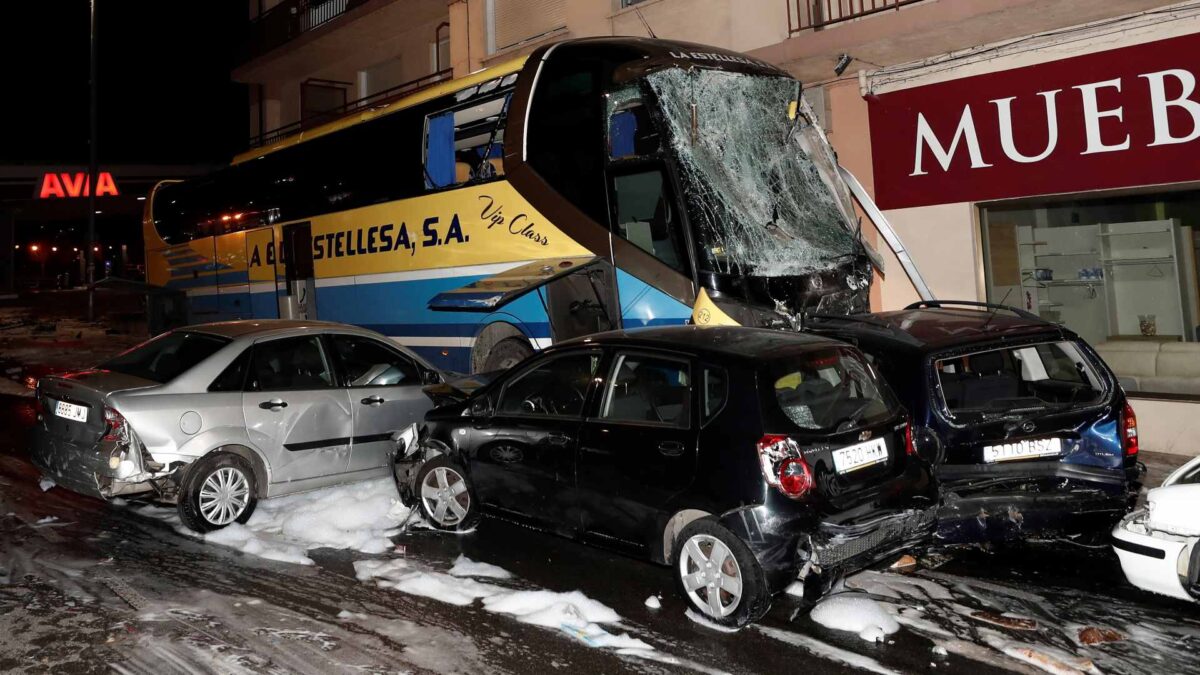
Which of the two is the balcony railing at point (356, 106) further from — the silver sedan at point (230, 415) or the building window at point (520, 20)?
the silver sedan at point (230, 415)

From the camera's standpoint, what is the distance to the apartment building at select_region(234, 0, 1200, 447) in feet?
29.7

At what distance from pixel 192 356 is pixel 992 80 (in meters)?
8.94

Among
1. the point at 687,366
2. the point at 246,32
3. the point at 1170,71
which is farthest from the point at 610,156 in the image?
the point at 246,32

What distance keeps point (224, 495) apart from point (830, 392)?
4488 mm

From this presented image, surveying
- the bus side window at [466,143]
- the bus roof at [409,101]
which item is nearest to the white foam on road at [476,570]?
the bus side window at [466,143]

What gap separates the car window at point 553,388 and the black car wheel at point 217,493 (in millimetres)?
2171

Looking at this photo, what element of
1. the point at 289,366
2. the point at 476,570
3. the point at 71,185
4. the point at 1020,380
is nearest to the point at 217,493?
the point at 289,366

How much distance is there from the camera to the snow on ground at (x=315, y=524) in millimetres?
6094

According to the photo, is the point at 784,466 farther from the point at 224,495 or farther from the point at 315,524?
the point at 224,495

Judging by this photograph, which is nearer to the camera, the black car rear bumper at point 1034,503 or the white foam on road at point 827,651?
the white foam on road at point 827,651

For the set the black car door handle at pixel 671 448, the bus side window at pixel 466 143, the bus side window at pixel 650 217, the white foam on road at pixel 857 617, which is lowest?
the white foam on road at pixel 857 617

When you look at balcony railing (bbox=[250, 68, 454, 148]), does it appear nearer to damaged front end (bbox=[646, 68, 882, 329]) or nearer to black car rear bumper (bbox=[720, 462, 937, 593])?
damaged front end (bbox=[646, 68, 882, 329])

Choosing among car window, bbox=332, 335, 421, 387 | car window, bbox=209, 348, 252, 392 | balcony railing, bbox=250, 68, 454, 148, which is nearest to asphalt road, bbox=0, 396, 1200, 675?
car window, bbox=209, 348, 252, 392

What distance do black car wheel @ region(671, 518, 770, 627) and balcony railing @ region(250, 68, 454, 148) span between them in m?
14.7
